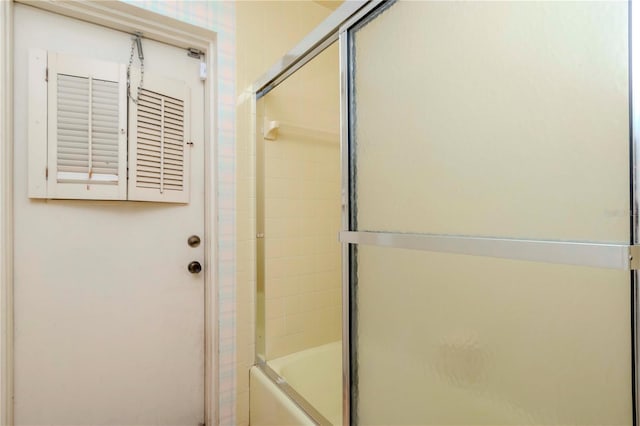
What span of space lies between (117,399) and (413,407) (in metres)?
1.21

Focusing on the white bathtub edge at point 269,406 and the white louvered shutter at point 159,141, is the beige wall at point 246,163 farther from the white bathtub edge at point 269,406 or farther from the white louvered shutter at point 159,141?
the white louvered shutter at point 159,141

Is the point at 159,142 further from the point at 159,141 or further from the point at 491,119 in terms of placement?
the point at 491,119

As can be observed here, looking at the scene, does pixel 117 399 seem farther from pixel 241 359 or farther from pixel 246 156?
pixel 246 156

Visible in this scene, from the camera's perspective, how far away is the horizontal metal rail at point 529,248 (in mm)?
547

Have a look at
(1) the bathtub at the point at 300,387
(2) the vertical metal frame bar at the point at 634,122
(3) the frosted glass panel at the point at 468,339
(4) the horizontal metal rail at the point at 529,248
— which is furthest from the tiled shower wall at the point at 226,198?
(2) the vertical metal frame bar at the point at 634,122

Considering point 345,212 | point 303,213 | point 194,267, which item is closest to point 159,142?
point 194,267

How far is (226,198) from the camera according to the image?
5.09 feet

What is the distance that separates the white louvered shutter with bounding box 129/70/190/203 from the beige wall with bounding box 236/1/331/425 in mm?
248

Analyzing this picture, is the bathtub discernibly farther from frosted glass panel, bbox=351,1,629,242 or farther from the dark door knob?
frosted glass panel, bbox=351,1,629,242

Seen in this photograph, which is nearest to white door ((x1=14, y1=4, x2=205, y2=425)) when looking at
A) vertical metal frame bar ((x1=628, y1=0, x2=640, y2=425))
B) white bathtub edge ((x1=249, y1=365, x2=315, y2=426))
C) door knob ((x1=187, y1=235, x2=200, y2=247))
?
door knob ((x1=187, y1=235, x2=200, y2=247))

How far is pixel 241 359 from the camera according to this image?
1.58 meters

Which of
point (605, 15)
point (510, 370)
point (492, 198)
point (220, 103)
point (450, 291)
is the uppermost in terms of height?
point (220, 103)

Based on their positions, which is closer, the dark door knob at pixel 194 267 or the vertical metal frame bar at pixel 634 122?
the vertical metal frame bar at pixel 634 122

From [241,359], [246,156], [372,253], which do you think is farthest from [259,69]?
[241,359]
